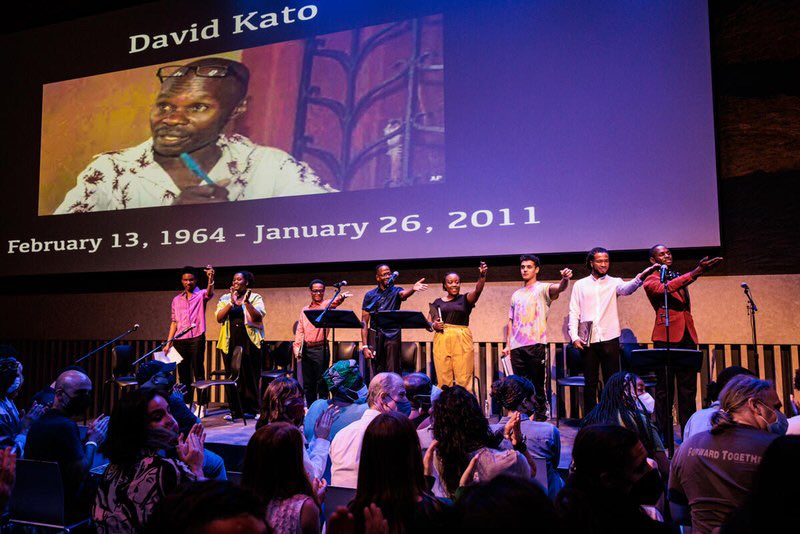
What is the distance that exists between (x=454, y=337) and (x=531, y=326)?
0.72 meters

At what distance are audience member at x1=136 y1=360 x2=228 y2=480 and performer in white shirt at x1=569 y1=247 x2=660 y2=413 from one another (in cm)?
320

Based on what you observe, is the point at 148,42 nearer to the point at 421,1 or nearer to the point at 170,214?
→ the point at 170,214

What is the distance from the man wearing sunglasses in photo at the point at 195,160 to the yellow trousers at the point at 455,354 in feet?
8.39

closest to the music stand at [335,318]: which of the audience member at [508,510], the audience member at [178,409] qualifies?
the audience member at [178,409]

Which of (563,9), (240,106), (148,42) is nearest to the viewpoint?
(563,9)

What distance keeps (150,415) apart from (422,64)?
563cm

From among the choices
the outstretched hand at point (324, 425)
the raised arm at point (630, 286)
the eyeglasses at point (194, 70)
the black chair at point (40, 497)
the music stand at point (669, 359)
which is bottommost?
the black chair at point (40, 497)

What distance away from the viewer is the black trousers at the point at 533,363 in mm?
5727

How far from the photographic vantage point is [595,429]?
73.9 inches

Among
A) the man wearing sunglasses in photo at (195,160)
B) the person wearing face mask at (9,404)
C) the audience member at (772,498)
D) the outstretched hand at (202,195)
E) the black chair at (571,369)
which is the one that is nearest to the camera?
the audience member at (772,498)

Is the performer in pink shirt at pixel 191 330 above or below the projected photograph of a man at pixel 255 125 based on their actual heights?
below

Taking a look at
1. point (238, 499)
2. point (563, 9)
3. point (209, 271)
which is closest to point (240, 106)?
point (209, 271)

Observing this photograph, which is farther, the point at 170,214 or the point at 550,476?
the point at 170,214

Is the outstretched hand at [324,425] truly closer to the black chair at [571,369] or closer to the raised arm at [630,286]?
the black chair at [571,369]
